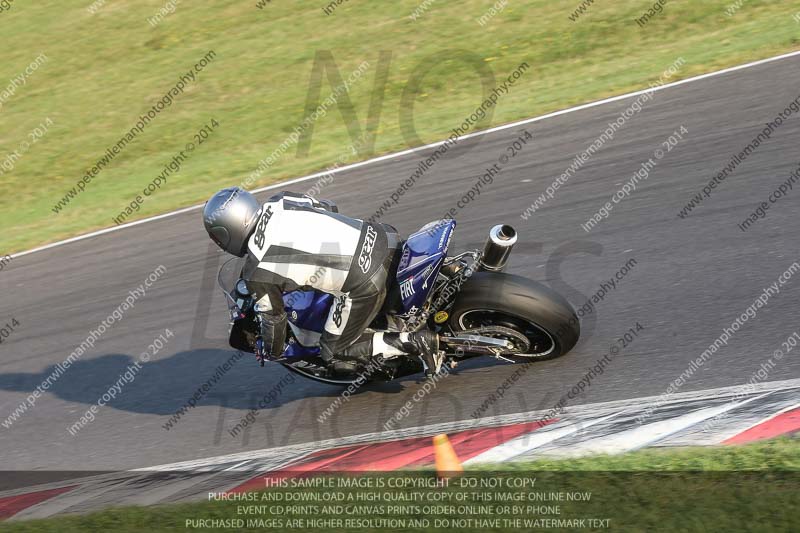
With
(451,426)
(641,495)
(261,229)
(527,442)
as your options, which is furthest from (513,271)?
(641,495)

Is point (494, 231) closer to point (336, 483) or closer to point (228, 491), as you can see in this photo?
point (336, 483)

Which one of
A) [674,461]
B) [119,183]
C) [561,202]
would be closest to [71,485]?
[674,461]

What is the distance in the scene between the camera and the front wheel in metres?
5.87

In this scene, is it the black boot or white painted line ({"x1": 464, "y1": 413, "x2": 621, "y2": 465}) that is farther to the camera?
the black boot

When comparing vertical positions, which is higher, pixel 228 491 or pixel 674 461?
pixel 674 461

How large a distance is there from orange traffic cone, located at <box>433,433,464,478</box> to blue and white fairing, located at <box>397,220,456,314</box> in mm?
1222

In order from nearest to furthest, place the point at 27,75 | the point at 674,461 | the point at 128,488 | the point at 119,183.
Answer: the point at 674,461, the point at 128,488, the point at 119,183, the point at 27,75

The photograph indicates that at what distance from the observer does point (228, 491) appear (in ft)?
17.3

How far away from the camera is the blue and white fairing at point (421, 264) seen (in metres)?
5.97

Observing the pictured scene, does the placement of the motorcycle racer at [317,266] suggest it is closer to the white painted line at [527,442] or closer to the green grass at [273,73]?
the white painted line at [527,442]

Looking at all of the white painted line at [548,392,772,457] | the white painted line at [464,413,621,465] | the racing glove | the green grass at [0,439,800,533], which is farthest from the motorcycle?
the green grass at [0,439,800,533]

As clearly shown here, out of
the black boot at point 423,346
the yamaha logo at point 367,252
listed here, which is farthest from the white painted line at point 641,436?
the yamaha logo at point 367,252

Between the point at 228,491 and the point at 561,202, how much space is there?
5.14m

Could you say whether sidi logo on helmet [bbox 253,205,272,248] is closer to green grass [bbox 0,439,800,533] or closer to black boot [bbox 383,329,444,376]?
black boot [bbox 383,329,444,376]
